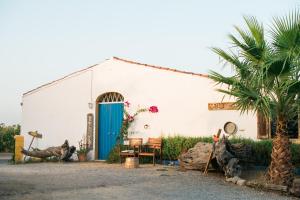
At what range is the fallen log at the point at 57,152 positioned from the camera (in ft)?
50.4

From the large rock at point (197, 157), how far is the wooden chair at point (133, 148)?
2389 millimetres

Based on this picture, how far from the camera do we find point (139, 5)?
12742 millimetres

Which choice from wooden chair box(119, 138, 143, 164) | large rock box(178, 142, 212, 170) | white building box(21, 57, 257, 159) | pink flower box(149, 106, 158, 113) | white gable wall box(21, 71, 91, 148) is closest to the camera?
large rock box(178, 142, 212, 170)

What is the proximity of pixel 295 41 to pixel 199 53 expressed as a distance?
6385 millimetres

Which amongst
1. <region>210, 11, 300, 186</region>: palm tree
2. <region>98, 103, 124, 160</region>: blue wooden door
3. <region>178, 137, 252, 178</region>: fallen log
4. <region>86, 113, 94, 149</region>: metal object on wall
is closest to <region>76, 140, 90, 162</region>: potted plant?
<region>86, 113, 94, 149</region>: metal object on wall

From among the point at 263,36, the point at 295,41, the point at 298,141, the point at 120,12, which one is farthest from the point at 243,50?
the point at 120,12

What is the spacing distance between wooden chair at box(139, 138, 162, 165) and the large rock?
71.3 inches

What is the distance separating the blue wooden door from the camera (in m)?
15.3

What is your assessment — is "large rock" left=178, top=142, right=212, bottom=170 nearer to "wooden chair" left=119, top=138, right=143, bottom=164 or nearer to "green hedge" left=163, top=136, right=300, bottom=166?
"green hedge" left=163, top=136, right=300, bottom=166

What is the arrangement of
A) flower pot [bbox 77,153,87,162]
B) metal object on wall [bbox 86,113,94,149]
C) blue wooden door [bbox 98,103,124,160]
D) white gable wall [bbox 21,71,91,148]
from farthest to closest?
white gable wall [bbox 21,71,91,148] → metal object on wall [bbox 86,113,94,149] → flower pot [bbox 77,153,87,162] → blue wooden door [bbox 98,103,124,160]

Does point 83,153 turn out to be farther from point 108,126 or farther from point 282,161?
point 282,161

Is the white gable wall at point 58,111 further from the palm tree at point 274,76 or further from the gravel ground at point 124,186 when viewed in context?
the palm tree at point 274,76

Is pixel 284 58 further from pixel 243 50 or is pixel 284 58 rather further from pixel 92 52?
pixel 92 52

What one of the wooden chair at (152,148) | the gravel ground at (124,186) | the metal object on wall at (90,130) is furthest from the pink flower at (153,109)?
the gravel ground at (124,186)
